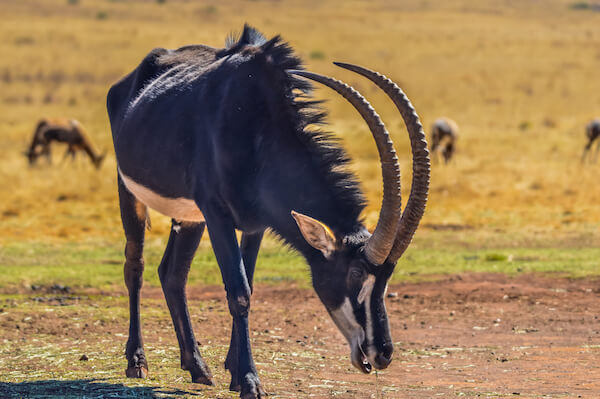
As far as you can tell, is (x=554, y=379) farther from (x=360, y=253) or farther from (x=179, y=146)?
(x=179, y=146)

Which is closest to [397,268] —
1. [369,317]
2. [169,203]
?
[169,203]

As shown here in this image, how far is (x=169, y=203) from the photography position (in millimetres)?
7117

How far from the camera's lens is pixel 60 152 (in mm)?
37156

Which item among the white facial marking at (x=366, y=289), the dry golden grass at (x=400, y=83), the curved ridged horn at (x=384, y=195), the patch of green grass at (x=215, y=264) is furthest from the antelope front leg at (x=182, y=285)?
the patch of green grass at (x=215, y=264)

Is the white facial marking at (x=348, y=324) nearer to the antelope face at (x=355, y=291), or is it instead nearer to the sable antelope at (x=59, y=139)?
the antelope face at (x=355, y=291)

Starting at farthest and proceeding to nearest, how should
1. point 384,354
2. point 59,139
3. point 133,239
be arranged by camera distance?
point 59,139 < point 133,239 < point 384,354

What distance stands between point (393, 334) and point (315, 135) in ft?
11.0

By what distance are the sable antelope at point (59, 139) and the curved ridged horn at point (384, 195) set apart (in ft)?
81.9

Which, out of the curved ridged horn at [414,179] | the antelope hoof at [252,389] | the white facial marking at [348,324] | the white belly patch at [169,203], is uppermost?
the curved ridged horn at [414,179]

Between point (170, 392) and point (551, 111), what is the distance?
41.1 m

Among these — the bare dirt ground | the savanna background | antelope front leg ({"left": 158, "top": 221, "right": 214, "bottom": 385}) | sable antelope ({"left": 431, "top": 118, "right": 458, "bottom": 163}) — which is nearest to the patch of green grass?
the savanna background

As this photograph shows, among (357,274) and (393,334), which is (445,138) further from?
(357,274)

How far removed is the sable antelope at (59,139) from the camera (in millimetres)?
30469

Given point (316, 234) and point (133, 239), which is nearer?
point (316, 234)
